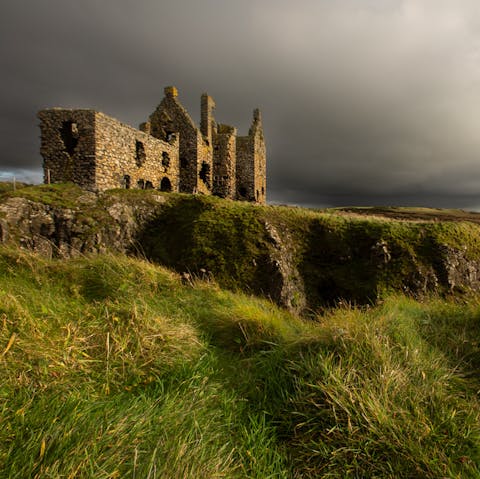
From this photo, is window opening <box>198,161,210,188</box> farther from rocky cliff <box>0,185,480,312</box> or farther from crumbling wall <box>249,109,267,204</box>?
rocky cliff <box>0,185,480,312</box>

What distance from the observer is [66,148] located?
17953 millimetres

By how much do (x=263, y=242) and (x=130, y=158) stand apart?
12.6 m

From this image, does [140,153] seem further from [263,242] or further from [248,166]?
[248,166]

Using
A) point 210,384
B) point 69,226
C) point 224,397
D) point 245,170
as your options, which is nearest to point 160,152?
point 245,170

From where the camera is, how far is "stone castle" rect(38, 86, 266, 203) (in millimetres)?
17562

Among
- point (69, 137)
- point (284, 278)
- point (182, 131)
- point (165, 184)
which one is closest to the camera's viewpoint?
point (284, 278)

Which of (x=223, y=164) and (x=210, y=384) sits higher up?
(x=223, y=164)

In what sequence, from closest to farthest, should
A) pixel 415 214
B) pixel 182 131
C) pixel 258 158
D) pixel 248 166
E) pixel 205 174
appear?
pixel 182 131 → pixel 205 174 → pixel 248 166 → pixel 258 158 → pixel 415 214

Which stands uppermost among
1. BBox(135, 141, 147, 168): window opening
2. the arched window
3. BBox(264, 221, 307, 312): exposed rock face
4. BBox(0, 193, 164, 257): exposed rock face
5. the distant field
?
BBox(135, 141, 147, 168): window opening

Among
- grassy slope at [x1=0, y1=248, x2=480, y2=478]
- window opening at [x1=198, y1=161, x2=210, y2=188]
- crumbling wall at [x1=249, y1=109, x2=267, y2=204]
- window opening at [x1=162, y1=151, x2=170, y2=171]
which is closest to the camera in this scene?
grassy slope at [x1=0, y1=248, x2=480, y2=478]

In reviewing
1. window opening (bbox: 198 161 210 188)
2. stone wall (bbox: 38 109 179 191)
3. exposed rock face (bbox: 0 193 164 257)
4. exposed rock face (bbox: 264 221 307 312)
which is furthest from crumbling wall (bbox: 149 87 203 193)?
exposed rock face (bbox: 264 221 307 312)

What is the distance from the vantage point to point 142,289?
6.54 metres

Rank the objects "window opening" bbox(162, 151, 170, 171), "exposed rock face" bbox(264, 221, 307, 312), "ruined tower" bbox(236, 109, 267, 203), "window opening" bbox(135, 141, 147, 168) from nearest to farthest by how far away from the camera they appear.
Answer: "exposed rock face" bbox(264, 221, 307, 312), "window opening" bbox(135, 141, 147, 168), "window opening" bbox(162, 151, 170, 171), "ruined tower" bbox(236, 109, 267, 203)

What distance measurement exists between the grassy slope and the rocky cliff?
26.1 ft
